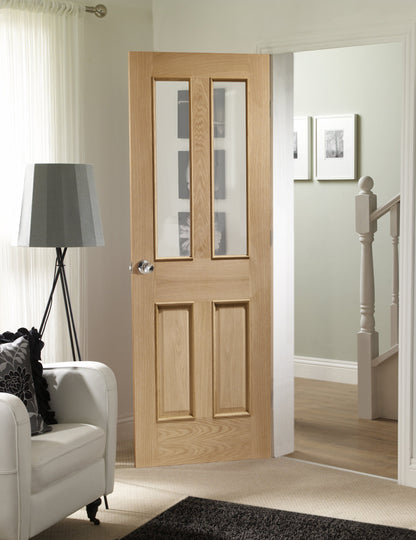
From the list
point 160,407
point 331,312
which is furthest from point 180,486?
point 331,312

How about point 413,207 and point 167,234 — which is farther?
point 167,234

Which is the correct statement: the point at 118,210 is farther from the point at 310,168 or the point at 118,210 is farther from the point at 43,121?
the point at 310,168

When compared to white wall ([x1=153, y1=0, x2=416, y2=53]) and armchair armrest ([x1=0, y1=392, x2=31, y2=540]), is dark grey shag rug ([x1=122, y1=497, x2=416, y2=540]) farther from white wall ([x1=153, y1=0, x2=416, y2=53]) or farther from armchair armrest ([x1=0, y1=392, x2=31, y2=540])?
white wall ([x1=153, y1=0, x2=416, y2=53])

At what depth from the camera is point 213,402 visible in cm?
404

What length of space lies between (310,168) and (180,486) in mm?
3111

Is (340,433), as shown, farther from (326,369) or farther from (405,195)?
(405,195)

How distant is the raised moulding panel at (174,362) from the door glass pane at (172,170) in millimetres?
315

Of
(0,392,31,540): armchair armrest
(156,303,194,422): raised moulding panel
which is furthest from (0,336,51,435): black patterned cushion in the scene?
(156,303,194,422): raised moulding panel

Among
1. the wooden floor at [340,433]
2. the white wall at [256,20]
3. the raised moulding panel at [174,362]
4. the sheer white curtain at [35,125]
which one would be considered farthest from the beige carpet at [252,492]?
the white wall at [256,20]

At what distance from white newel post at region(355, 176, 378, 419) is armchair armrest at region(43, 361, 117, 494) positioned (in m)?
2.19

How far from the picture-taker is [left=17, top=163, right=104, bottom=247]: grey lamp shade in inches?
137

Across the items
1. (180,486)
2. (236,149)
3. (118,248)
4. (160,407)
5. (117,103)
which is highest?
(117,103)

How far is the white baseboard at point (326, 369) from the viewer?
19.5ft

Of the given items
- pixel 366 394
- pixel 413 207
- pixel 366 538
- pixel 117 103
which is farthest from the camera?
pixel 366 394
